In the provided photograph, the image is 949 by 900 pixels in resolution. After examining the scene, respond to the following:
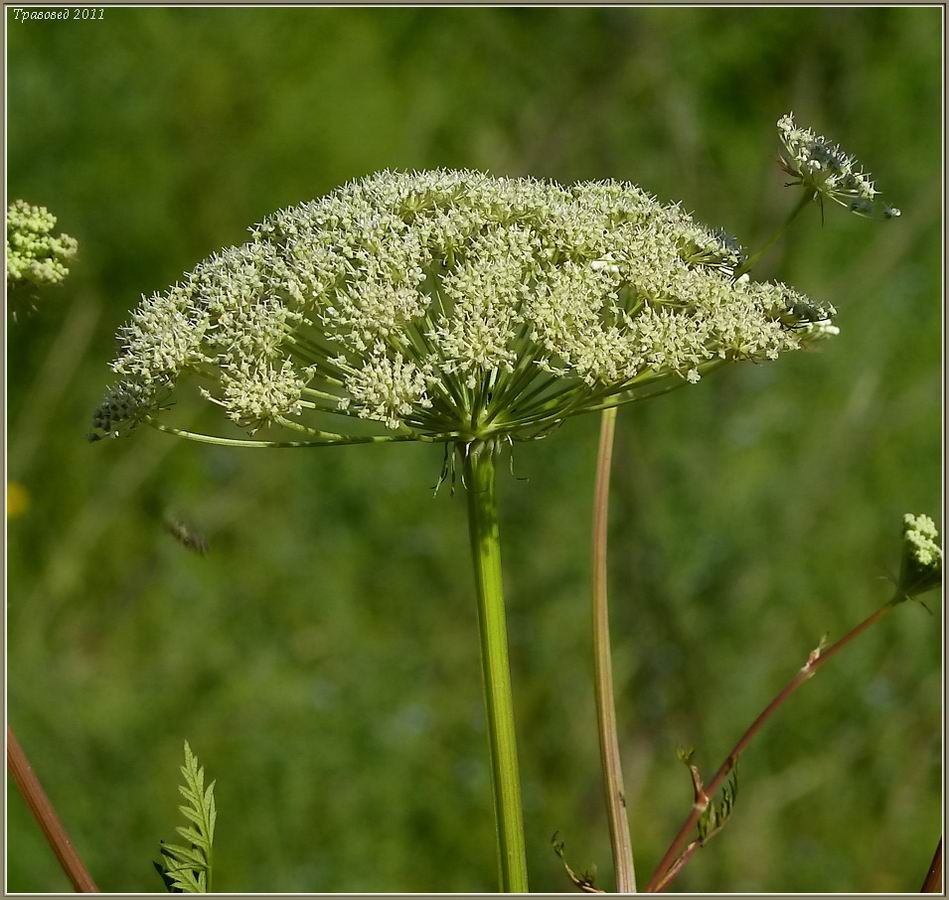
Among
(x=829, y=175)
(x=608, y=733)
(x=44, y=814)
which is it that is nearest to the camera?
(x=44, y=814)

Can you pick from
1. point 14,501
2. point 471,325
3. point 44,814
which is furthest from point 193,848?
point 14,501

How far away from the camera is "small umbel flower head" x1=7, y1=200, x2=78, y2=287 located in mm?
3002

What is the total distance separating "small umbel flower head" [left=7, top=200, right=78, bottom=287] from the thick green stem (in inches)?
52.9

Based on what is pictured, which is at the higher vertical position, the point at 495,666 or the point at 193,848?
the point at 495,666

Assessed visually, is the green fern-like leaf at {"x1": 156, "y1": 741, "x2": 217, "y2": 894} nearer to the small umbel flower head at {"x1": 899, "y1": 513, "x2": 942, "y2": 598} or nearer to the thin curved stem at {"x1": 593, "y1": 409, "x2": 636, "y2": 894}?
the thin curved stem at {"x1": 593, "y1": 409, "x2": 636, "y2": 894}

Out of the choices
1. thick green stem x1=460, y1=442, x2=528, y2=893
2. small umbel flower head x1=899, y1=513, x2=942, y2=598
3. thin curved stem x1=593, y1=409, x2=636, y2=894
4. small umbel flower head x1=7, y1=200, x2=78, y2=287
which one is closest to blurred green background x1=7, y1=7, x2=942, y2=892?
small umbel flower head x1=899, y1=513, x2=942, y2=598

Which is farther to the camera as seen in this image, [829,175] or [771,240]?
[829,175]

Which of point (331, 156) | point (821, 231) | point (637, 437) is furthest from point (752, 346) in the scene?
point (331, 156)

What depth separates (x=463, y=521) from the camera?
785 cm

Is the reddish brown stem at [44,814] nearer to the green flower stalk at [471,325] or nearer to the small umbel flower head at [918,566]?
the green flower stalk at [471,325]

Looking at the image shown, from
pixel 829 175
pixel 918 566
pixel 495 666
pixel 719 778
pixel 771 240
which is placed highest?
pixel 829 175

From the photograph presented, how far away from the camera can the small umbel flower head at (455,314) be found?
8.78 feet

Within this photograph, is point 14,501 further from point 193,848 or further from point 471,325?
point 471,325

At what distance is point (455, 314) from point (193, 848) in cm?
157
